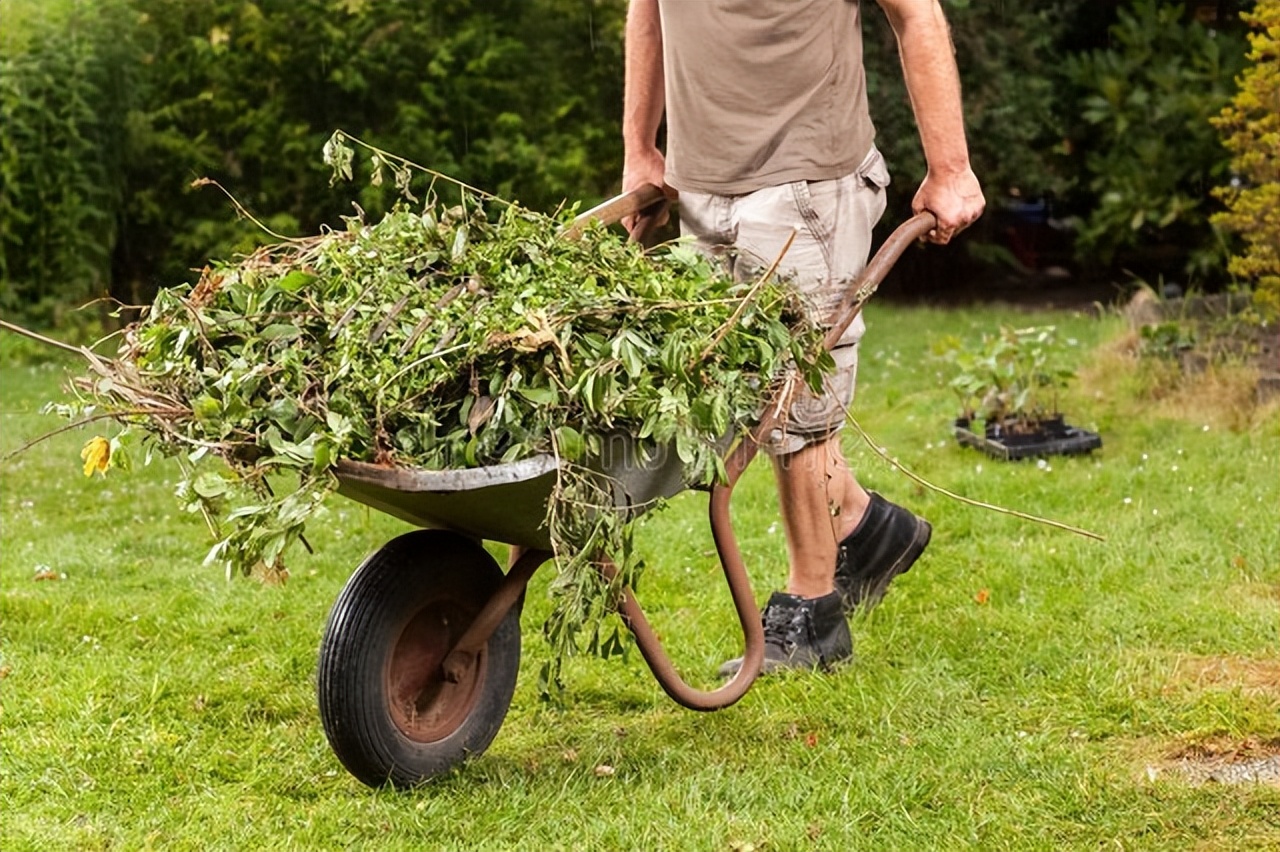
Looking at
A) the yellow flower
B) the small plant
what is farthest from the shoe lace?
the small plant

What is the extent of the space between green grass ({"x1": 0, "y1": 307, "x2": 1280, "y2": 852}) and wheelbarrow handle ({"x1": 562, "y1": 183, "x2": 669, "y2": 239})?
1.04m

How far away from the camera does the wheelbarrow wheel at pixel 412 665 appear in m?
2.93

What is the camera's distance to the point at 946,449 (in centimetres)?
606

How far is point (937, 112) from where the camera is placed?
3645 millimetres

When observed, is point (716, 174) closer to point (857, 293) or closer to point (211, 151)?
point (857, 293)

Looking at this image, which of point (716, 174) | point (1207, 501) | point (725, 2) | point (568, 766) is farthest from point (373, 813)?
point (1207, 501)

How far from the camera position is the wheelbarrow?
281 centimetres

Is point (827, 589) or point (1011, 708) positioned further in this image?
point (827, 589)

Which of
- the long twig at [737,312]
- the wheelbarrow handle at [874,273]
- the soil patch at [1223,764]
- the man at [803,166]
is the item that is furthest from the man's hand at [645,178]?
the soil patch at [1223,764]

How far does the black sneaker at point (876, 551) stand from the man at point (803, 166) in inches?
8.4

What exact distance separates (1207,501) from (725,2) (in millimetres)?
2328

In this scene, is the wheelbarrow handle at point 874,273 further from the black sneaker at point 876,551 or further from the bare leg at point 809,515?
the black sneaker at point 876,551

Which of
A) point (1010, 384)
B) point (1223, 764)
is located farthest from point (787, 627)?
point (1010, 384)

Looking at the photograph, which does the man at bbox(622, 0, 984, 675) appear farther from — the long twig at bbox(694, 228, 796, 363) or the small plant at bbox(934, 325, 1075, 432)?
the small plant at bbox(934, 325, 1075, 432)
